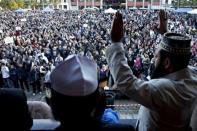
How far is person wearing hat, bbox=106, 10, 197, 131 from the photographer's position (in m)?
1.10

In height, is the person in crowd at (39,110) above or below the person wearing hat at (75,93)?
below

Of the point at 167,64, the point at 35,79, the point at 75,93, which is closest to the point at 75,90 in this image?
the point at 75,93

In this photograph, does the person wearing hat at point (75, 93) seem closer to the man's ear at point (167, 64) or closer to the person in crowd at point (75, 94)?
the person in crowd at point (75, 94)

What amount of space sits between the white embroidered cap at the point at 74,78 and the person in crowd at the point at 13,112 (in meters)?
0.23

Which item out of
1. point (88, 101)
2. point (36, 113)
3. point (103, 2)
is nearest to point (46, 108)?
point (36, 113)

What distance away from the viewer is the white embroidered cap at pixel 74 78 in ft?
2.89

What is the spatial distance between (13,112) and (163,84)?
49cm

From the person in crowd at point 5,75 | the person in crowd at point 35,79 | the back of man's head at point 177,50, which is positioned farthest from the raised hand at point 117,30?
the person in crowd at point 5,75

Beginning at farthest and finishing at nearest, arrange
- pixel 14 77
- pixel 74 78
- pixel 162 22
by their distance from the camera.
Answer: pixel 14 77 → pixel 162 22 → pixel 74 78

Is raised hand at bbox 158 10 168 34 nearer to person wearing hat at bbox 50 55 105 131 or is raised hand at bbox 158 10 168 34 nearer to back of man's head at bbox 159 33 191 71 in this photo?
back of man's head at bbox 159 33 191 71

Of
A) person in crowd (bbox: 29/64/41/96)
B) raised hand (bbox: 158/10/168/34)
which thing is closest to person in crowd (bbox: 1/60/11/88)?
person in crowd (bbox: 29/64/41/96)

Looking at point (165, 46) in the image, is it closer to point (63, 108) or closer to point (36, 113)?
point (63, 108)

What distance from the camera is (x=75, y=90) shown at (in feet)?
2.90

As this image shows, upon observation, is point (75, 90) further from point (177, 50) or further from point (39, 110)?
point (39, 110)
